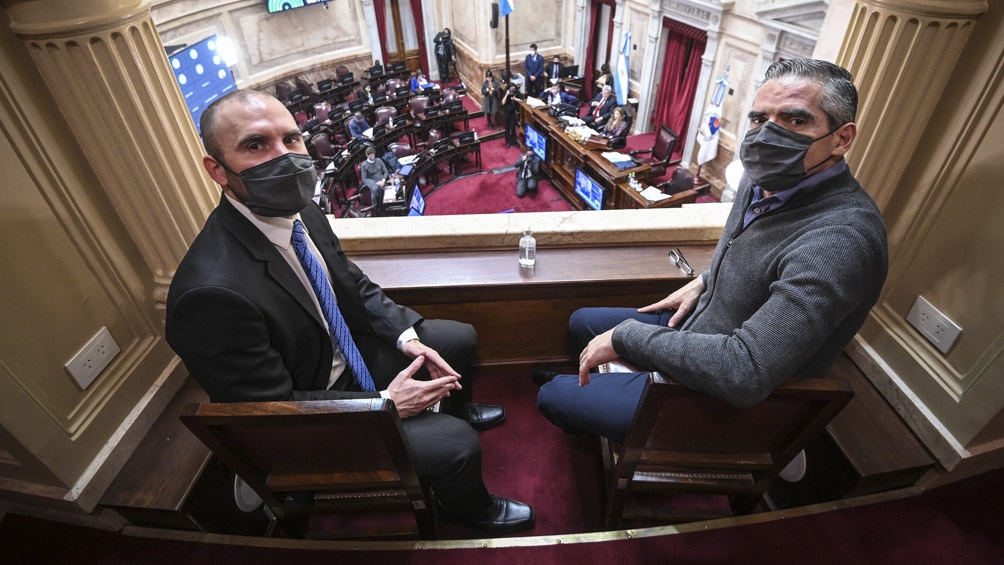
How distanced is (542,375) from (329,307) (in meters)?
1.20

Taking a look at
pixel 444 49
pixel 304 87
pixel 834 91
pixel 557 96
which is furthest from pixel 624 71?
pixel 834 91

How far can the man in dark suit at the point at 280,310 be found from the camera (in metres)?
1.35

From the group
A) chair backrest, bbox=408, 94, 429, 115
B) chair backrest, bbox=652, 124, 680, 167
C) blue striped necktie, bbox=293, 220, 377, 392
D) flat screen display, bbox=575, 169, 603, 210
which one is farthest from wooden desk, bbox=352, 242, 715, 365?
chair backrest, bbox=408, 94, 429, 115

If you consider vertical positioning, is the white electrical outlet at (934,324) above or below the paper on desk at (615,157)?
above

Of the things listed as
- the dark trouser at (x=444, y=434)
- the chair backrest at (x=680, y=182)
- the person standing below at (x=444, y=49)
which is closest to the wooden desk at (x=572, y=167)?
the chair backrest at (x=680, y=182)

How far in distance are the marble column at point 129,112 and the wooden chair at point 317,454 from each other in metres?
1.03

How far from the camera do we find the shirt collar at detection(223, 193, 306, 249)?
1.49 metres

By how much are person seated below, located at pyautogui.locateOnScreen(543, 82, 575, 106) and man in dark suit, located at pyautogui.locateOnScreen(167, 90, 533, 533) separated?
7902 mm

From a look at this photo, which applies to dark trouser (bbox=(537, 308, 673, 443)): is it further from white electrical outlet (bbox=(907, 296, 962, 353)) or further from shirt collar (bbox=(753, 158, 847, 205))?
white electrical outlet (bbox=(907, 296, 962, 353))

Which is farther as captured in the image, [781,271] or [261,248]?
[261,248]

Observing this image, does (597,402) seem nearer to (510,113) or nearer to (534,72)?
(510,113)

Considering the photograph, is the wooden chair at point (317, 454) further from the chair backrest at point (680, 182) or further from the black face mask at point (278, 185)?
the chair backrest at point (680, 182)

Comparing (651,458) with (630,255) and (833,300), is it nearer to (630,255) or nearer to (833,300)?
(833,300)

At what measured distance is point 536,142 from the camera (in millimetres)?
8094
